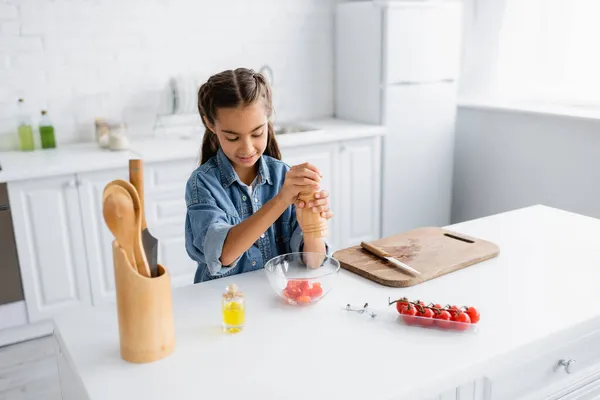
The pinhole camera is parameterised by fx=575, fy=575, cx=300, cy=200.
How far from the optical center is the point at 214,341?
113 cm

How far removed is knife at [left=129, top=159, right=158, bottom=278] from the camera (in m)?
1.04

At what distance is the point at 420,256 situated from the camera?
1.51m

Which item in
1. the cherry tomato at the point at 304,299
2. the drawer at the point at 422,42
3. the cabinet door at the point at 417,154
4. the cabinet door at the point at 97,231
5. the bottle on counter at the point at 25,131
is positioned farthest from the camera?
the cabinet door at the point at 417,154

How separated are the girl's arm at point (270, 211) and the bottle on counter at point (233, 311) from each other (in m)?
0.20

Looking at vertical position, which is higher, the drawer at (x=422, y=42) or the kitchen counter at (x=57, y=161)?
the drawer at (x=422, y=42)

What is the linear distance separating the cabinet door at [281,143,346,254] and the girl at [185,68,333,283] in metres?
1.46

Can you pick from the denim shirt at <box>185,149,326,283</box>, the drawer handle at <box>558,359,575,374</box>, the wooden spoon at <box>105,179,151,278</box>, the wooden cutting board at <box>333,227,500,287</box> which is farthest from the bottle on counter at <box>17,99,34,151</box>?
the drawer handle at <box>558,359,575,374</box>

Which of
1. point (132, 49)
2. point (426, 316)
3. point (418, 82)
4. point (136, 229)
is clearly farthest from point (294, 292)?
point (418, 82)

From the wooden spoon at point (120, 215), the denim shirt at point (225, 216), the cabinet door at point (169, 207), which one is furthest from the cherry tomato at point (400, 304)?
the cabinet door at point (169, 207)

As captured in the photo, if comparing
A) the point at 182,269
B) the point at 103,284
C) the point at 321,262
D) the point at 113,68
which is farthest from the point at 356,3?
the point at 321,262

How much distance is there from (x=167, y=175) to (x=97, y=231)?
0.42 meters

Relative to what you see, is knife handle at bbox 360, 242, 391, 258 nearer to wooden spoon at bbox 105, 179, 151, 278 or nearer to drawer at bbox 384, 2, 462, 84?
wooden spoon at bbox 105, 179, 151, 278

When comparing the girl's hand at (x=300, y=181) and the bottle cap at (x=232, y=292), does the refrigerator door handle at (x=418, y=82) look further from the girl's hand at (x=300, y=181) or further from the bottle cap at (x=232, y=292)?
the bottle cap at (x=232, y=292)

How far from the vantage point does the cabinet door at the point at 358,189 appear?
11.1 ft
